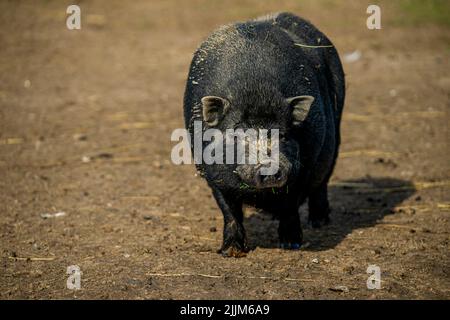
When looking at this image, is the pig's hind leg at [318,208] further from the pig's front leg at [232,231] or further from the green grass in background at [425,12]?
the green grass in background at [425,12]

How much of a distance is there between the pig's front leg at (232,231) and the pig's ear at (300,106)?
865mm

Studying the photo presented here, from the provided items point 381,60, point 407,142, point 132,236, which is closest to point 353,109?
point 407,142

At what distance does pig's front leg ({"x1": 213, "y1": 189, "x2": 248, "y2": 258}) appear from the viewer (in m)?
6.29

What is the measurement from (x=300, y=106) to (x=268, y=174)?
0.65m

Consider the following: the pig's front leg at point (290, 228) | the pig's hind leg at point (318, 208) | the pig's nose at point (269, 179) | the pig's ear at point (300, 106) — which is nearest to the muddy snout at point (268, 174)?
the pig's nose at point (269, 179)

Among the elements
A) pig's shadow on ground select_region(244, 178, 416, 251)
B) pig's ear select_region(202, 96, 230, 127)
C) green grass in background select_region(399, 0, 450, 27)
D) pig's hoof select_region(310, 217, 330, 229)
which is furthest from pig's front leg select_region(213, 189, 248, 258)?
green grass in background select_region(399, 0, 450, 27)

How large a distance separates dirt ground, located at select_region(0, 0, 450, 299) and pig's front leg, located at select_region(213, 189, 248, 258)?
0.12 metres

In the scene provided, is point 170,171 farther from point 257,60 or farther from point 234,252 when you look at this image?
point 257,60

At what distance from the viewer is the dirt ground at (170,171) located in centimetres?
581

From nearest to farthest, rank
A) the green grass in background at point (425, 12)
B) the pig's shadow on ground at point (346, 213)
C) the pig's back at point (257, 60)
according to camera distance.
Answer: the pig's back at point (257, 60), the pig's shadow on ground at point (346, 213), the green grass in background at point (425, 12)

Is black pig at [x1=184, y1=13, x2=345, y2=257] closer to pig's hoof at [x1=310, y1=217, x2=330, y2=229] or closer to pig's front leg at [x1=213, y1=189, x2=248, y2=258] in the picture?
pig's front leg at [x1=213, y1=189, x2=248, y2=258]

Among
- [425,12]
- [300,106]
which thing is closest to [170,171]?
[300,106]

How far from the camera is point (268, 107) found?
573 cm
